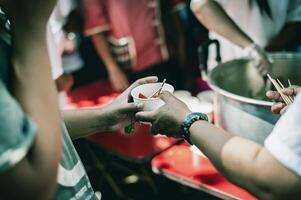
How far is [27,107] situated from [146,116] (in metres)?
0.62

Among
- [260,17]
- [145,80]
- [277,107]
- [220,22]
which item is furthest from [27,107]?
[260,17]

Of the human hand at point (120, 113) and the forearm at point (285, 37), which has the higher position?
the human hand at point (120, 113)

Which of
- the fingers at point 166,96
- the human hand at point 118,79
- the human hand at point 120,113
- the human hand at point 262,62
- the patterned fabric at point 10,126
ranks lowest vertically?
the human hand at point 118,79

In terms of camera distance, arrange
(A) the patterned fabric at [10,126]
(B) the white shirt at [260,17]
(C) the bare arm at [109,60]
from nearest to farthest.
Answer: (A) the patterned fabric at [10,126] < (B) the white shirt at [260,17] < (C) the bare arm at [109,60]

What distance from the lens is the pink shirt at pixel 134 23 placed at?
3525 mm

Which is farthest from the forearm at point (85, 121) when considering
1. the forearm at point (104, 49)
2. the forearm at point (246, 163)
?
the forearm at point (104, 49)

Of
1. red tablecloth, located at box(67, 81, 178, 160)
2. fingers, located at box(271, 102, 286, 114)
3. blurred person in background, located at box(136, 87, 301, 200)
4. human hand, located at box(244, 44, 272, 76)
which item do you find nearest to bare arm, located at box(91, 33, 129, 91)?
red tablecloth, located at box(67, 81, 178, 160)

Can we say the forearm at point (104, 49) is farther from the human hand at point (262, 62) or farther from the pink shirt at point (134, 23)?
the human hand at point (262, 62)

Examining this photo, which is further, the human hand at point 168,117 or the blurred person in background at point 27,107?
the human hand at point 168,117

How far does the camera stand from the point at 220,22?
2.83 m

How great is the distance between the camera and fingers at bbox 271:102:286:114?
1731mm

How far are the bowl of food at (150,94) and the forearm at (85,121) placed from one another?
14 cm

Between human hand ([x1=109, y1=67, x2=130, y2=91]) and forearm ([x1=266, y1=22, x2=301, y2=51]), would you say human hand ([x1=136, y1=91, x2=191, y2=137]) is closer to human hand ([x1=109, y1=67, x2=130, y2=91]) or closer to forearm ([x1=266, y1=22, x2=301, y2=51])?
forearm ([x1=266, y1=22, x2=301, y2=51])

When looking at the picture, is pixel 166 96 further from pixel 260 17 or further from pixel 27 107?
pixel 260 17
